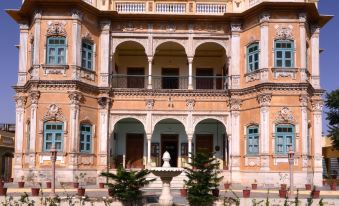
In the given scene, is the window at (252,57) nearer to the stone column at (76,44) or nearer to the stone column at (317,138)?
the stone column at (317,138)

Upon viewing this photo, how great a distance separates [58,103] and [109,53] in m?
4.24

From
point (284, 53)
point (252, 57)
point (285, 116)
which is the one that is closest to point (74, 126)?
point (252, 57)

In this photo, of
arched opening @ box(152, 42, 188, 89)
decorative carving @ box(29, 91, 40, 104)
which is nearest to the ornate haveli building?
decorative carving @ box(29, 91, 40, 104)

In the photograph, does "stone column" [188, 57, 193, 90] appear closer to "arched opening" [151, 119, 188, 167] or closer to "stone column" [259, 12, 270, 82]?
"arched opening" [151, 119, 188, 167]

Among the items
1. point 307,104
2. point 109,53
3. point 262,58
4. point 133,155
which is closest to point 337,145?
point 307,104

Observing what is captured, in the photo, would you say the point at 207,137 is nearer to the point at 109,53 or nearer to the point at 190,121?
the point at 190,121

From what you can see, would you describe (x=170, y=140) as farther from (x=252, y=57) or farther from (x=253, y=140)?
(x=252, y=57)

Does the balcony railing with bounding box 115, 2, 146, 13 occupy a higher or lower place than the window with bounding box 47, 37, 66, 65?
higher

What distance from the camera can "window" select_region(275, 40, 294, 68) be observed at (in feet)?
82.8

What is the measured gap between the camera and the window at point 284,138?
24.7 meters

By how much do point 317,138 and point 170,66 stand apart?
971 centimetres

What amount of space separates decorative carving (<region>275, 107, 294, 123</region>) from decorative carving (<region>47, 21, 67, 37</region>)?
11.7 m

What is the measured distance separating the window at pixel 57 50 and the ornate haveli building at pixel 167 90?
0.05 meters

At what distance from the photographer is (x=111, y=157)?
27.6m
